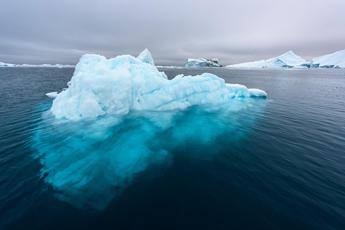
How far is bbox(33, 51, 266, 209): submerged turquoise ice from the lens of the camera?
8430 millimetres

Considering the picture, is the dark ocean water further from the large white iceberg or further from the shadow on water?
the large white iceberg

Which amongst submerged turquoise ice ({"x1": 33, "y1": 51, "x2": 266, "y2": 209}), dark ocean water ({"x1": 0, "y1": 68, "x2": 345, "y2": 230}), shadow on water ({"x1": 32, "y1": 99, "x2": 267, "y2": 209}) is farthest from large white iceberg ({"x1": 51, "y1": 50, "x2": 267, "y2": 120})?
dark ocean water ({"x1": 0, "y1": 68, "x2": 345, "y2": 230})

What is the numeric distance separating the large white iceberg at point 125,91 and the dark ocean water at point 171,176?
2876 mm

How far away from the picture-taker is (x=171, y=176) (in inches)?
339

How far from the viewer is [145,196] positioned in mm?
7258

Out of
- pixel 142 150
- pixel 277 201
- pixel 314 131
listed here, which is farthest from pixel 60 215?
pixel 314 131

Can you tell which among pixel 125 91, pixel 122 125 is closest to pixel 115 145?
pixel 122 125

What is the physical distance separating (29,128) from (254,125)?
19.5 meters

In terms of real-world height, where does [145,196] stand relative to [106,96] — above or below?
below

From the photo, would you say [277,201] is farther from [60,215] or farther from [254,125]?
[254,125]

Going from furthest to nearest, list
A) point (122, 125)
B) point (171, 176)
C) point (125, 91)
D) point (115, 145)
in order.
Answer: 1. point (125, 91)
2. point (122, 125)
3. point (115, 145)
4. point (171, 176)

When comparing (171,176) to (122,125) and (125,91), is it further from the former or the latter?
(125,91)

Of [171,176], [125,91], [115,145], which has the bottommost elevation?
[171,176]

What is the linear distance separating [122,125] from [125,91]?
4.65m
